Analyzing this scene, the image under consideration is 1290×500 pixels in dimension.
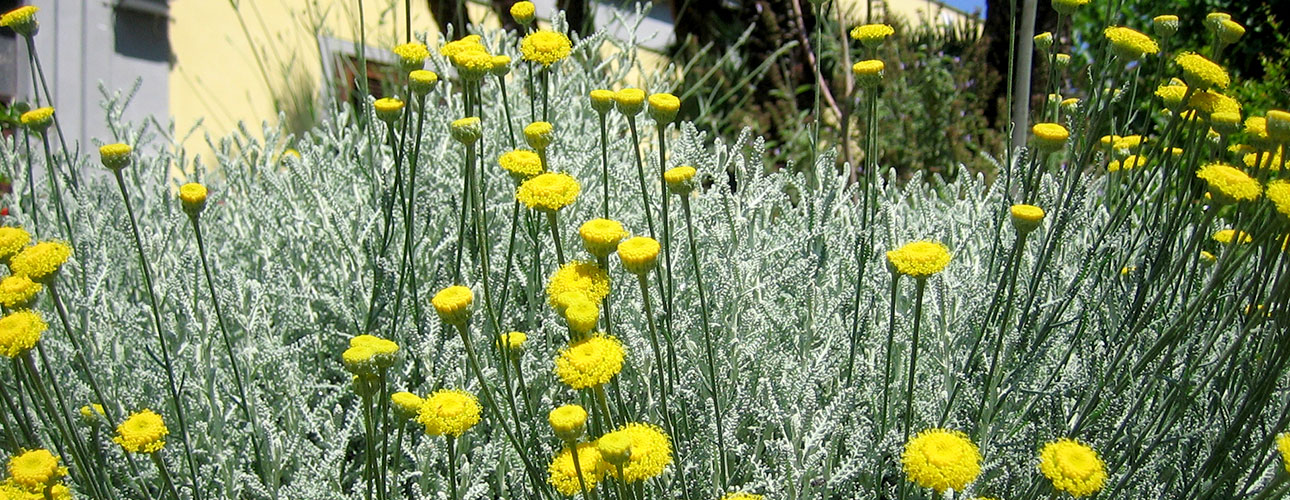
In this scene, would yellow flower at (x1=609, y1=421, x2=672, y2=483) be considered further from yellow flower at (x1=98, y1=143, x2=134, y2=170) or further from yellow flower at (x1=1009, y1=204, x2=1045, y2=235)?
yellow flower at (x1=98, y1=143, x2=134, y2=170)

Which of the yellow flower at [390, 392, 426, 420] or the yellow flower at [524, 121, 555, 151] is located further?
the yellow flower at [524, 121, 555, 151]

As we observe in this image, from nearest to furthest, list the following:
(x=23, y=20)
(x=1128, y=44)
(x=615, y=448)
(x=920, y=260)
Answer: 1. (x=615, y=448)
2. (x=920, y=260)
3. (x=1128, y=44)
4. (x=23, y=20)

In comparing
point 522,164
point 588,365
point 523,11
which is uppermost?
point 523,11

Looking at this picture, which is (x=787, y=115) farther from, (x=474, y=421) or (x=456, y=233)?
(x=474, y=421)

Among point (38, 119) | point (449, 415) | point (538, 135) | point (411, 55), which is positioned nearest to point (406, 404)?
point (449, 415)

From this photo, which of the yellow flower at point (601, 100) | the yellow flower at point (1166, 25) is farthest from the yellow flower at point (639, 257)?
the yellow flower at point (1166, 25)

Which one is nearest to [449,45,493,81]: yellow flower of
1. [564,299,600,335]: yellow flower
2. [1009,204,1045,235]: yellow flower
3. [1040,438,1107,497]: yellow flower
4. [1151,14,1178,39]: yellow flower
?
[564,299,600,335]: yellow flower

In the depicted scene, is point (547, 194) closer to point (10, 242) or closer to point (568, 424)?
point (568, 424)
